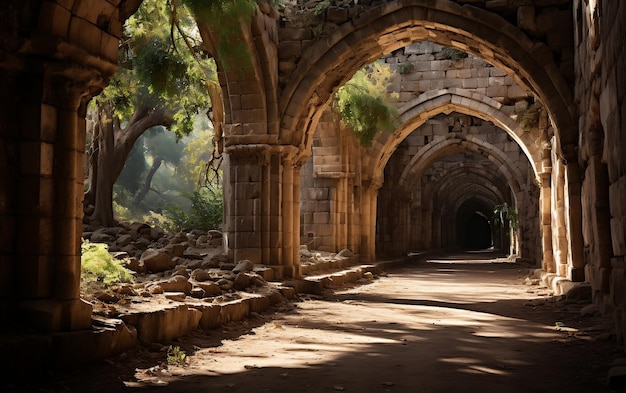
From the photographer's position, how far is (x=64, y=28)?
15.3 feet

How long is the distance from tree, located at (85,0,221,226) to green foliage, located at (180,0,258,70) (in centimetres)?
55

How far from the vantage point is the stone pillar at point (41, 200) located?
4547 mm

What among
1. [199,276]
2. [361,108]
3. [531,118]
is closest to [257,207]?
[199,276]

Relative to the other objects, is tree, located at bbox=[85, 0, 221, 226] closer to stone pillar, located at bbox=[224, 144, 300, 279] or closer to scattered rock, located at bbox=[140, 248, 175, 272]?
stone pillar, located at bbox=[224, 144, 300, 279]

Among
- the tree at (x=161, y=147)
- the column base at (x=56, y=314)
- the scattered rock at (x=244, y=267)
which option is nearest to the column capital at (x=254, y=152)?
the scattered rock at (x=244, y=267)

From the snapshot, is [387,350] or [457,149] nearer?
[387,350]

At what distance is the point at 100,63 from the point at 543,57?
7385 mm

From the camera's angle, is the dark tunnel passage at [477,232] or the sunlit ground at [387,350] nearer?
the sunlit ground at [387,350]

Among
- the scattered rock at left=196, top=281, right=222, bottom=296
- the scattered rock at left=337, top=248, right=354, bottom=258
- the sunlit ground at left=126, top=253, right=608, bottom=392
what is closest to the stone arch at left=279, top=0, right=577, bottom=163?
the sunlit ground at left=126, top=253, right=608, bottom=392

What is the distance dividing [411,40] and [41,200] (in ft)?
28.4

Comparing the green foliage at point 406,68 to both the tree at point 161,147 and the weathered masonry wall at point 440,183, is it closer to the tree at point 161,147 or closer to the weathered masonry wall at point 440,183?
the weathered masonry wall at point 440,183

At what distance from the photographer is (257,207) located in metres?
10.7

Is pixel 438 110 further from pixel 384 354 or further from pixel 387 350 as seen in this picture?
pixel 384 354

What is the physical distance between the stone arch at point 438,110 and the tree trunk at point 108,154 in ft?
18.9
